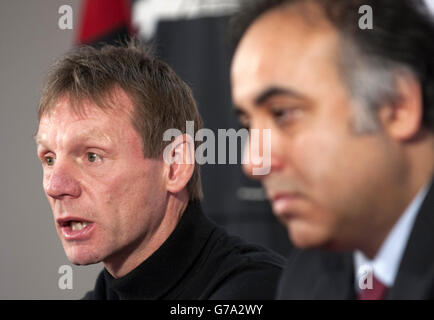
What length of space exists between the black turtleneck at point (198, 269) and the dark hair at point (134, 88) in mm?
94

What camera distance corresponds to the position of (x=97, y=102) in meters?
1.13

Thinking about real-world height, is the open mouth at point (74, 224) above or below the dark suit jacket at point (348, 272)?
above

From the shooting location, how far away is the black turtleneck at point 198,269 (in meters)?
1.11

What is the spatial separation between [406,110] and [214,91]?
1529 mm

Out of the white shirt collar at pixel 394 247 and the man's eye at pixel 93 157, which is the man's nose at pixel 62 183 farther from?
the white shirt collar at pixel 394 247

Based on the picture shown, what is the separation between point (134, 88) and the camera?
3.86 ft

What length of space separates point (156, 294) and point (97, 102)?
314mm

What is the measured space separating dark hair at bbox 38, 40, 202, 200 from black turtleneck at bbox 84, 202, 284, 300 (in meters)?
0.09

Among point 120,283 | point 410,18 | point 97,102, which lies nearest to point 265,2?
point 410,18

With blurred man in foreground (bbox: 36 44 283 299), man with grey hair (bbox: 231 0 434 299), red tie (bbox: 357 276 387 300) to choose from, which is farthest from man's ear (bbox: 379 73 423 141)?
blurred man in foreground (bbox: 36 44 283 299)

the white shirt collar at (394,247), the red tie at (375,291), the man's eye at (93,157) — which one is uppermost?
the man's eye at (93,157)

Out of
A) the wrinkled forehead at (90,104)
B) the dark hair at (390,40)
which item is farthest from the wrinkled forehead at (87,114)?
the dark hair at (390,40)

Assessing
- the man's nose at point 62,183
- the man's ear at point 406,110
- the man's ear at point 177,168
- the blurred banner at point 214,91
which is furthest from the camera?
the blurred banner at point 214,91

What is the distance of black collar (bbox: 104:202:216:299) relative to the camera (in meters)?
1.14
